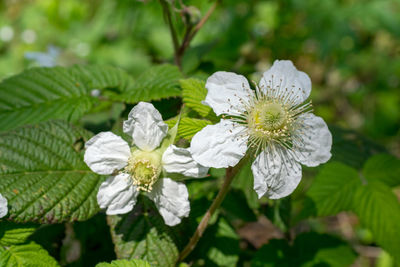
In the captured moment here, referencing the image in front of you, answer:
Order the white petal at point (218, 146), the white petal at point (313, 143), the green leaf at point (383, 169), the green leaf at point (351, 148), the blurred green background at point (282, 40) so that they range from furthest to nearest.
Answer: the blurred green background at point (282, 40)
the green leaf at point (351, 148)
the green leaf at point (383, 169)
the white petal at point (313, 143)
the white petal at point (218, 146)

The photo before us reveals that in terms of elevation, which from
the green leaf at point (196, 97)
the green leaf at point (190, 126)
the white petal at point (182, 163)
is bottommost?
the white petal at point (182, 163)

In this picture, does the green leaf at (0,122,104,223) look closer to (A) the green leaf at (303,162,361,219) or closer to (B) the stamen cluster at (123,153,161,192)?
(B) the stamen cluster at (123,153,161,192)

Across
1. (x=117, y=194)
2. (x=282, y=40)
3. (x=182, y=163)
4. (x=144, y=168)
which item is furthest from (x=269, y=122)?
(x=282, y=40)

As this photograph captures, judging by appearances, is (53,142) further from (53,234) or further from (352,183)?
(352,183)

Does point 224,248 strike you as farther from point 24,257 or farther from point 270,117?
point 24,257

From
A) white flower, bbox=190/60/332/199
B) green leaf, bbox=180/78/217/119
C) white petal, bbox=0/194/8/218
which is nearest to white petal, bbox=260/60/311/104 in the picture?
white flower, bbox=190/60/332/199

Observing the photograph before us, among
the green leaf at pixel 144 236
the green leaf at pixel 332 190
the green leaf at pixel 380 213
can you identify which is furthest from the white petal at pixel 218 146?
the green leaf at pixel 380 213

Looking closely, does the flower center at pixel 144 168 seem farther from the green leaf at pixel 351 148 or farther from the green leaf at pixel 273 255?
the green leaf at pixel 351 148
